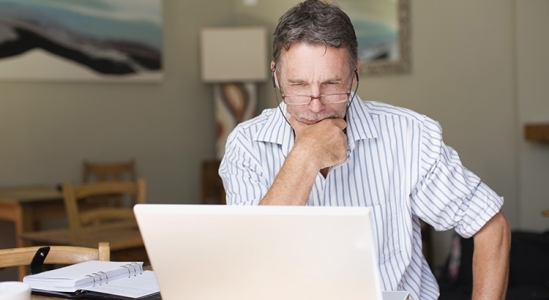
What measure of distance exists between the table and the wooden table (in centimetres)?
97

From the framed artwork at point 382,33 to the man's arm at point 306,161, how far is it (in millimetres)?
3582

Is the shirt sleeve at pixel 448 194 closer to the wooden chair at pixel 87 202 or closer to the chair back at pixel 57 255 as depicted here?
the chair back at pixel 57 255

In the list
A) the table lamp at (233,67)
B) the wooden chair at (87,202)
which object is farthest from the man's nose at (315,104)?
the table lamp at (233,67)

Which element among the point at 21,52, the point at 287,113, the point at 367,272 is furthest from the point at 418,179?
the point at 21,52

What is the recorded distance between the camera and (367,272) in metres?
0.88

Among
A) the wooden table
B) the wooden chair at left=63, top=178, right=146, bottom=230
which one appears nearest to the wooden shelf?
the wooden chair at left=63, top=178, right=146, bottom=230

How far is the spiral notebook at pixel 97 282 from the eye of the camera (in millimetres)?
1394

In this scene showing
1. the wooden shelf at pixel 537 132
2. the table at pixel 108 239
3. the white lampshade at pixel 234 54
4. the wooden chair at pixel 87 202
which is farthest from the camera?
the white lampshade at pixel 234 54

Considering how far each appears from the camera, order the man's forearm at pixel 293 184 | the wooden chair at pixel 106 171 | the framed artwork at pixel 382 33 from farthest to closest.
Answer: the wooden chair at pixel 106 171 → the framed artwork at pixel 382 33 → the man's forearm at pixel 293 184

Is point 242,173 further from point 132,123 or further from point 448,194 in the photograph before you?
point 132,123

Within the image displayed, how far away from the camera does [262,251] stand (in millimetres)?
914

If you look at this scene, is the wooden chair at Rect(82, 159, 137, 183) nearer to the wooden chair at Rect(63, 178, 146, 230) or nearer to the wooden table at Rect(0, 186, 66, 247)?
the wooden table at Rect(0, 186, 66, 247)

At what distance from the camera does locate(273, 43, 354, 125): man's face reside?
4.58 ft

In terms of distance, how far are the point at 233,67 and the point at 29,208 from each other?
2.24 metres
